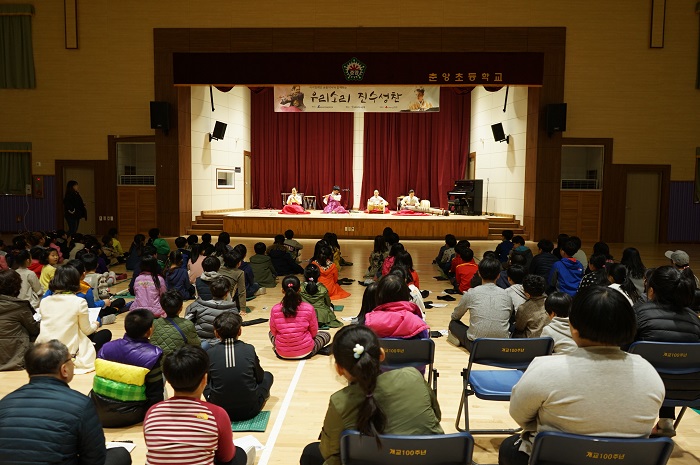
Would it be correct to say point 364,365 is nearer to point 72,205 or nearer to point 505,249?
point 505,249

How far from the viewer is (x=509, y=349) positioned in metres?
3.25

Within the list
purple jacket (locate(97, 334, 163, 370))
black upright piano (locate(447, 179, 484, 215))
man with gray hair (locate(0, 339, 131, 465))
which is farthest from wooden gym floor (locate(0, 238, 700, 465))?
black upright piano (locate(447, 179, 484, 215))

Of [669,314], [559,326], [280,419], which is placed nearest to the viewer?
[669,314]

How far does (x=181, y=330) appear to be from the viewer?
3947mm

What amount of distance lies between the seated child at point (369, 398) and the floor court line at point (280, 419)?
124 cm

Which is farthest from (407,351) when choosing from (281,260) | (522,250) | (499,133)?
(499,133)

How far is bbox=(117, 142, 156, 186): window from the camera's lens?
563 inches

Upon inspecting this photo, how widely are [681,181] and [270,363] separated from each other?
41.3ft

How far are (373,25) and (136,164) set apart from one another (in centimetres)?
682

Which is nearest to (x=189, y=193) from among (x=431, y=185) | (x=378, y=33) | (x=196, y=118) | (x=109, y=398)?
(x=196, y=118)

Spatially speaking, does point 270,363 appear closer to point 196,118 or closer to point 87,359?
point 87,359

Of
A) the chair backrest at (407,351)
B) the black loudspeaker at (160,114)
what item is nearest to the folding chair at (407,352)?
the chair backrest at (407,351)

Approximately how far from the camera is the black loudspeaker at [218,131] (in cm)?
1578

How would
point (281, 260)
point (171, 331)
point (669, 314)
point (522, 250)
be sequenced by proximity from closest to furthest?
point (669, 314) → point (171, 331) → point (522, 250) → point (281, 260)
